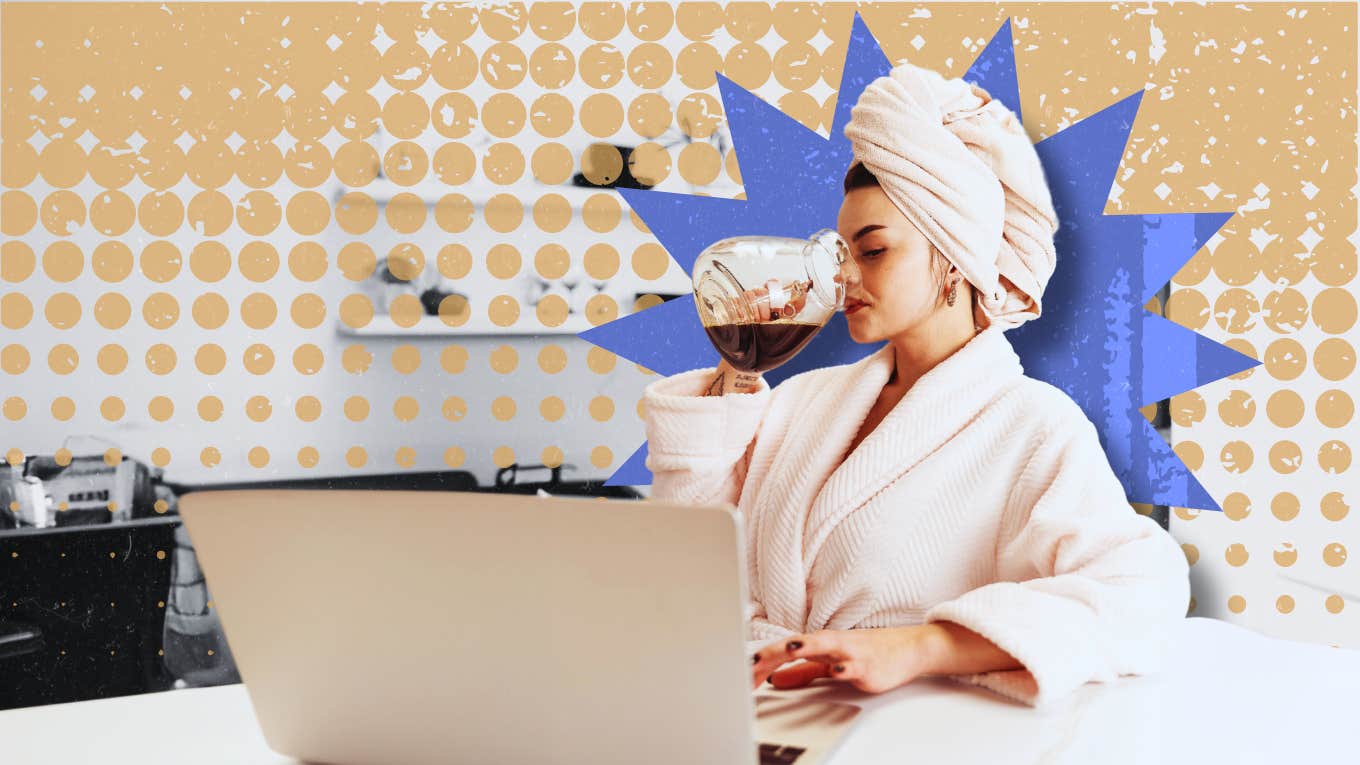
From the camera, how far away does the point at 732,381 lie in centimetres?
140

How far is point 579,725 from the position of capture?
64 centimetres

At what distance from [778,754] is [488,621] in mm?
223

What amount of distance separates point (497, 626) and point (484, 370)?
1.58 meters

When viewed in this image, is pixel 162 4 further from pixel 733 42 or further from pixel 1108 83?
pixel 1108 83

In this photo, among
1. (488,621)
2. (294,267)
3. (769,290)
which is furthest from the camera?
(294,267)

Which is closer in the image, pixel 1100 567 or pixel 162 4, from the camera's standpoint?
pixel 1100 567

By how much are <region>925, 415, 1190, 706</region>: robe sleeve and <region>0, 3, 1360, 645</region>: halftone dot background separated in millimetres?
956

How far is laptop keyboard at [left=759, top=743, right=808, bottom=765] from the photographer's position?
28.0 inches

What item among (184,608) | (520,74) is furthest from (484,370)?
(184,608)

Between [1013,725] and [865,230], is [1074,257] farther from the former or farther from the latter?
[1013,725]

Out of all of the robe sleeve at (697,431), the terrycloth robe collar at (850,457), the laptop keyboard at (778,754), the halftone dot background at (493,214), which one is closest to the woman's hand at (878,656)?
the laptop keyboard at (778,754)

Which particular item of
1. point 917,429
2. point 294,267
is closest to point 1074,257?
point 917,429

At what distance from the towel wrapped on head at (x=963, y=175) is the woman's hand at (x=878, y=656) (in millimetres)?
546

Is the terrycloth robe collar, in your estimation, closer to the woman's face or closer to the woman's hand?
the woman's face
